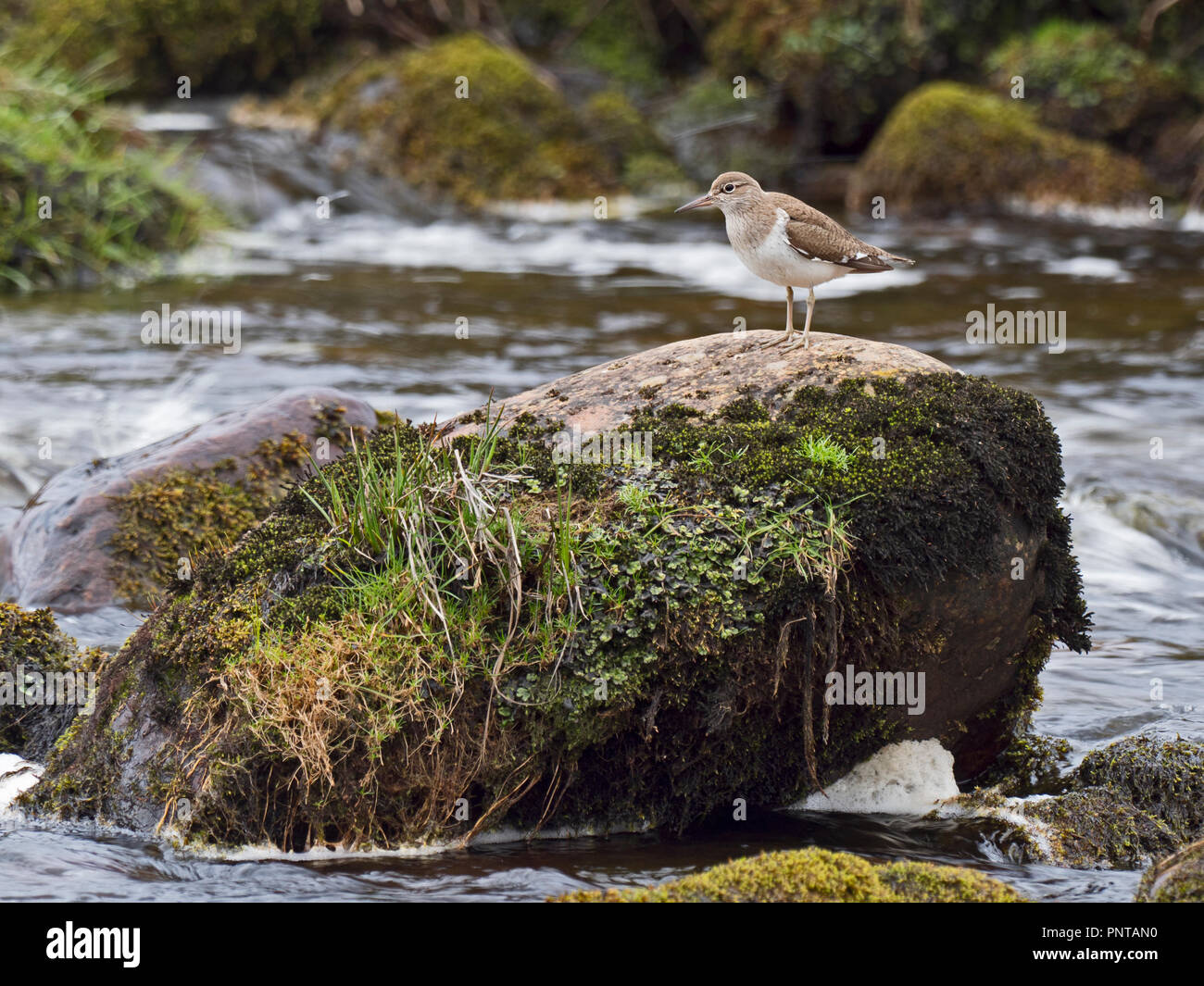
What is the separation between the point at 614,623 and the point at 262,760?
58.7 inches

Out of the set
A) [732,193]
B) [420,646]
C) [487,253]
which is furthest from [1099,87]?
[420,646]

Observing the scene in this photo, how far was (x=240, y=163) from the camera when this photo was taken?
2103cm

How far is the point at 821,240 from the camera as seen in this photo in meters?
6.69

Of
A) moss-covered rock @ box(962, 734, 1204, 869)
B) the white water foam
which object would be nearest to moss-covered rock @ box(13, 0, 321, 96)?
the white water foam

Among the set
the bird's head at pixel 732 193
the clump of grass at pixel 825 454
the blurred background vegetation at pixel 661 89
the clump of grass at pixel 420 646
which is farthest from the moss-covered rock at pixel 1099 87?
the clump of grass at pixel 420 646

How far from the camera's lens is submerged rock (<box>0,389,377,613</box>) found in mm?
7465

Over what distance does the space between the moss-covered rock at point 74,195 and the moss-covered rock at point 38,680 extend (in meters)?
10.7

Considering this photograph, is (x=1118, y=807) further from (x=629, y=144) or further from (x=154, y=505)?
(x=629, y=144)

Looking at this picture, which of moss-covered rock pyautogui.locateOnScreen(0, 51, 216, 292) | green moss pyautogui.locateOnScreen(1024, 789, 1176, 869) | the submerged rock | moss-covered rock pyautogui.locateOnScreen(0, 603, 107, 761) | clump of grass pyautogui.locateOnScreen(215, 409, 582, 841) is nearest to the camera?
clump of grass pyautogui.locateOnScreen(215, 409, 582, 841)

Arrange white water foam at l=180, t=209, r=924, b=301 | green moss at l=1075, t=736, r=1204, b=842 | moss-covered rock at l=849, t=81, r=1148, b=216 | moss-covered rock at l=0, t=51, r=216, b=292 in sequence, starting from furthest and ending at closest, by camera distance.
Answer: moss-covered rock at l=849, t=81, r=1148, b=216 → white water foam at l=180, t=209, r=924, b=301 → moss-covered rock at l=0, t=51, r=216, b=292 → green moss at l=1075, t=736, r=1204, b=842

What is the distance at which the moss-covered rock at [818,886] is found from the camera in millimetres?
4527

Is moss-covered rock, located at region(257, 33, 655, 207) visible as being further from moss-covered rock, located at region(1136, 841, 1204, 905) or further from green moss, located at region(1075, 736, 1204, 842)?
moss-covered rock, located at region(1136, 841, 1204, 905)
